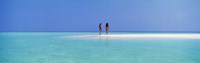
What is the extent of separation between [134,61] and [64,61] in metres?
1.20

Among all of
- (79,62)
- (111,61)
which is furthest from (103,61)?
(79,62)

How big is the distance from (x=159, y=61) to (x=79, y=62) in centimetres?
135

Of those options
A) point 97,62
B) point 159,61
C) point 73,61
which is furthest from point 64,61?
point 159,61

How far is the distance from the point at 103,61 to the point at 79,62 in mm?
417

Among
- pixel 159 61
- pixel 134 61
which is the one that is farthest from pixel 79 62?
pixel 159 61

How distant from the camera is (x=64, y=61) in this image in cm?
390

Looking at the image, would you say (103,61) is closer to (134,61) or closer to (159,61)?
(134,61)

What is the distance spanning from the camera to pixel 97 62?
376 centimetres

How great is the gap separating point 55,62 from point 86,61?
1.70 ft

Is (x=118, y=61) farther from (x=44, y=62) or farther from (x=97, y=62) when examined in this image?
(x=44, y=62)

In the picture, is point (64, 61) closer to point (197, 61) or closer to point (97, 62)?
point (97, 62)

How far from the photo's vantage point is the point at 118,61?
3.87m

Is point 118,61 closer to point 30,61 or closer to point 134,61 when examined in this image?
point 134,61

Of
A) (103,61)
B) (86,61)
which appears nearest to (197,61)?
(103,61)
